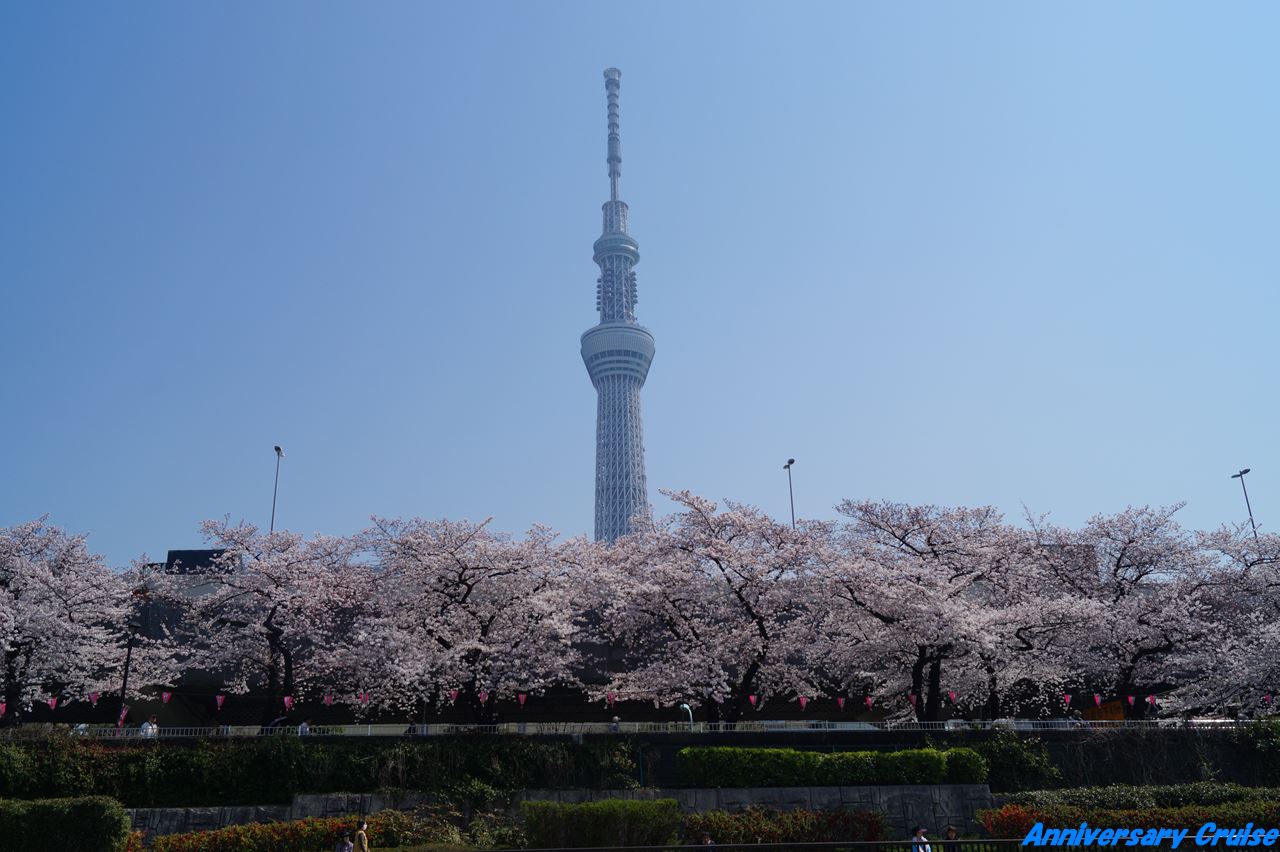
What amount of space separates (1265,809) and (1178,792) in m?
2.29

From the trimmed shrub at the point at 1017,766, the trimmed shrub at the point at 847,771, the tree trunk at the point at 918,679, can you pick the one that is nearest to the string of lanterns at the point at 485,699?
the tree trunk at the point at 918,679

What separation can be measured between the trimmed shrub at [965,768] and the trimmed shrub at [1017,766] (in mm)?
1732

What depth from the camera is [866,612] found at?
123 feet

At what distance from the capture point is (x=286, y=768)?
27938mm

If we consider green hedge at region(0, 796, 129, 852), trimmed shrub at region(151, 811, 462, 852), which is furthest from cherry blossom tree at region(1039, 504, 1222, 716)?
green hedge at region(0, 796, 129, 852)

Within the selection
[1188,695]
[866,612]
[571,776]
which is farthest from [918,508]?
[571,776]

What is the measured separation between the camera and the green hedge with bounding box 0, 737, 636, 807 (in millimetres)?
26672

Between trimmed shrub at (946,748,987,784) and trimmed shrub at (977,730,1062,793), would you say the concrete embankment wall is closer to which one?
trimmed shrub at (946,748,987,784)

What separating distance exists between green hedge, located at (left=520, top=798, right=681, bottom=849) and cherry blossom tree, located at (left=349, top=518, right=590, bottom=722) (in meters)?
15.0

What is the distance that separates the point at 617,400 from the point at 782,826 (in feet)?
507

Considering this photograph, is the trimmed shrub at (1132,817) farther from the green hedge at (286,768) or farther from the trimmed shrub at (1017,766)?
the green hedge at (286,768)

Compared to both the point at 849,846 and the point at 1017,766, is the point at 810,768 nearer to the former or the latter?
the point at 849,846

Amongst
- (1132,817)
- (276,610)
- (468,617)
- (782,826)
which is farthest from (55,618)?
(1132,817)

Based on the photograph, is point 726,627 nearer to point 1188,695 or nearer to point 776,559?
point 776,559
